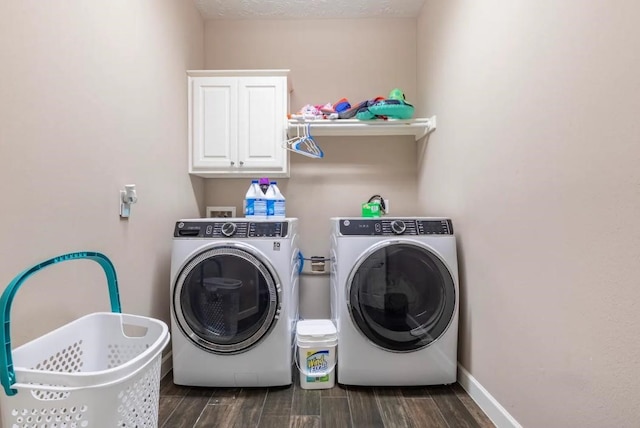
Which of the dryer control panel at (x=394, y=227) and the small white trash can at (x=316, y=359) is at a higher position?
the dryer control panel at (x=394, y=227)

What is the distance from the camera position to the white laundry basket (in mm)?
730

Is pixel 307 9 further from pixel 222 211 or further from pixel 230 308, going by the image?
pixel 230 308

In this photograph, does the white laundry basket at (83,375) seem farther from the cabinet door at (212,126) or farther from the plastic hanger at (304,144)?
the plastic hanger at (304,144)

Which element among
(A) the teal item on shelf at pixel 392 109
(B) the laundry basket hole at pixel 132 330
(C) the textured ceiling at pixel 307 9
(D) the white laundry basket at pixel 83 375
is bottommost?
(B) the laundry basket hole at pixel 132 330

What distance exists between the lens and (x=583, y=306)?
36.5 inches

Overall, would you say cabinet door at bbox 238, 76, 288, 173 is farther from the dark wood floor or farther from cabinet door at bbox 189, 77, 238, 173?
the dark wood floor

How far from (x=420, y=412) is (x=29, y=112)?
197 cm

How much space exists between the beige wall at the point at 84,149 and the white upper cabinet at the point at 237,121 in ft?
0.77

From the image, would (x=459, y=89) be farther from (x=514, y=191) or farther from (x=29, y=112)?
(x=29, y=112)

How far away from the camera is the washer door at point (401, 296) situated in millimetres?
1635

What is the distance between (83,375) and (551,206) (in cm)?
145

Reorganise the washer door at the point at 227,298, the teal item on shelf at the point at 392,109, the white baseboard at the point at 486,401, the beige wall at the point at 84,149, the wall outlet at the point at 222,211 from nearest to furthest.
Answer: the beige wall at the point at 84,149, the white baseboard at the point at 486,401, the washer door at the point at 227,298, the teal item on shelf at the point at 392,109, the wall outlet at the point at 222,211

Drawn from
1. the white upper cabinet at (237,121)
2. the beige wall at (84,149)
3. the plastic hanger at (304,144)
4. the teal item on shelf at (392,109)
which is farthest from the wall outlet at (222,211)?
the teal item on shelf at (392,109)

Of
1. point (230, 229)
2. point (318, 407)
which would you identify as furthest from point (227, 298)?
point (318, 407)
